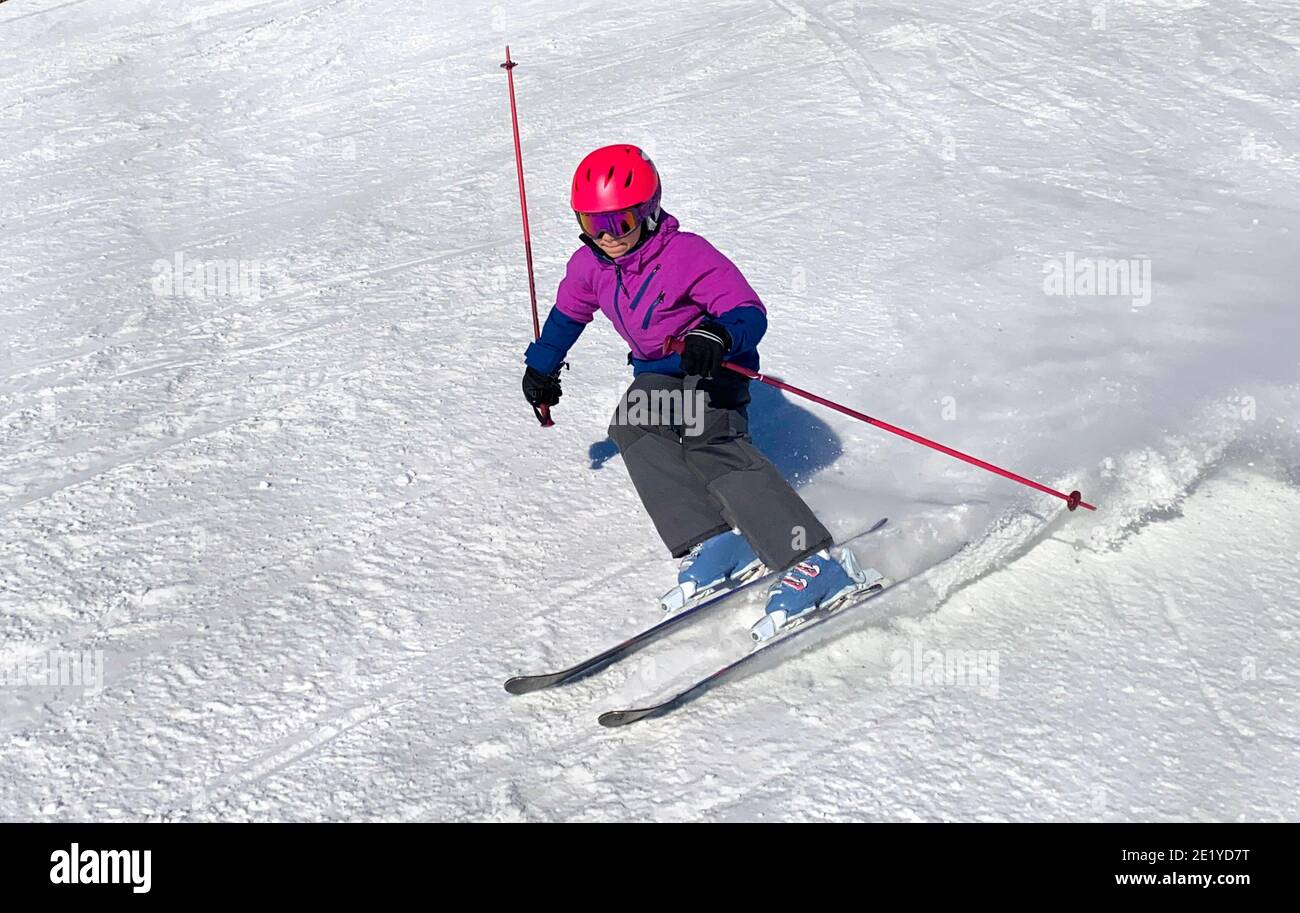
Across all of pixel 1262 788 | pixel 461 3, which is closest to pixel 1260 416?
pixel 1262 788

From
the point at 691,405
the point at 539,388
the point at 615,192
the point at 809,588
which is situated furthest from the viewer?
the point at 539,388

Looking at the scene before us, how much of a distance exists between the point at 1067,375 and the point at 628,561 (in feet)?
7.95

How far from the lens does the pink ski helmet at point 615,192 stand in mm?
4055

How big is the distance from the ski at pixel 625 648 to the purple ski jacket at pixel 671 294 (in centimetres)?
81

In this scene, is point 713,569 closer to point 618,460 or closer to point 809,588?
point 809,588

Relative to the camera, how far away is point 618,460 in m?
5.36

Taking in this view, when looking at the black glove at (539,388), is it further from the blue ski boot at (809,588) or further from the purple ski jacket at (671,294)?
A: the blue ski boot at (809,588)

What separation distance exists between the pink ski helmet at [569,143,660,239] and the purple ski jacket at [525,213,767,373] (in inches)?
4.7

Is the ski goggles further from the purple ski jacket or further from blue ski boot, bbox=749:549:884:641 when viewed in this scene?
blue ski boot, bbox=749:549:884:641

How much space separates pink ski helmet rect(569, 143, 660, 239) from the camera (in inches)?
160

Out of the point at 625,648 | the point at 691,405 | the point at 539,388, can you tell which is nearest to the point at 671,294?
the point at 691,405

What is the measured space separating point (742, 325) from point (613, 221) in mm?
562

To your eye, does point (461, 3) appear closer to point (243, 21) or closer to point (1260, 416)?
point (243, 21)

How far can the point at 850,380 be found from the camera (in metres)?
5.88
